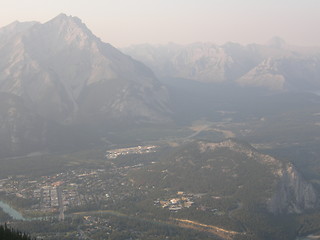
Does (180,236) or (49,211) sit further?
(49,211)

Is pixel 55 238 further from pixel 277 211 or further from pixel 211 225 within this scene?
pixel 277 211

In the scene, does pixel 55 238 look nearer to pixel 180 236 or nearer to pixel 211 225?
pixel 180 236

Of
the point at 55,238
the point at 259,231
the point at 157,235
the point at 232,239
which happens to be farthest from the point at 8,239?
the point at 259,231

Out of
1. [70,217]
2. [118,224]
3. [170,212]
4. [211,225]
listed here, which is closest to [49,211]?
[70,217]

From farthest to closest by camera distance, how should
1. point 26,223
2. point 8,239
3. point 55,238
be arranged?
point 26,223, point 55,238, point 8,239

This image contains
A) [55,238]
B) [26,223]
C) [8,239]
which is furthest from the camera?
[26,223]

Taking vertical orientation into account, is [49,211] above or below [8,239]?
below

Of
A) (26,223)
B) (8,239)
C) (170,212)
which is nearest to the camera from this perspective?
(8,239)

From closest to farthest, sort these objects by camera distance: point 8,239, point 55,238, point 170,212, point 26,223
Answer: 1. point 8,239
2. point 55,238
3. point 26,223
4. point 170,212

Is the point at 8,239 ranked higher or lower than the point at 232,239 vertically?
higher
